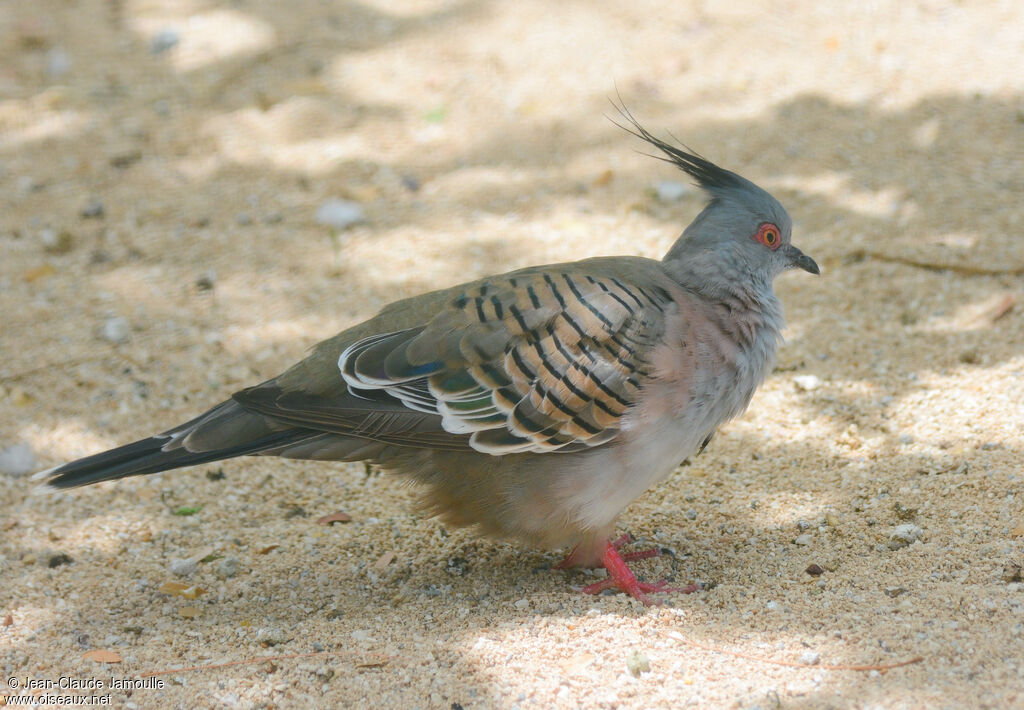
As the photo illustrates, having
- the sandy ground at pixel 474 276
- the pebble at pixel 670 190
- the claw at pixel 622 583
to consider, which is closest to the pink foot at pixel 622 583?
the claw at pixel 622 583

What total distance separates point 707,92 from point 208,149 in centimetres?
337

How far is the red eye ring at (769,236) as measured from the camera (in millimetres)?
4160

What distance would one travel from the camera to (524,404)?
362cm

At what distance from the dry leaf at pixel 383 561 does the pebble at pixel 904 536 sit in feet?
6.28

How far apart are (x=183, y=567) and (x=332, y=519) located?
653mm

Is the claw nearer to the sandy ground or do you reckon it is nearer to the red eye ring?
the sandy ground

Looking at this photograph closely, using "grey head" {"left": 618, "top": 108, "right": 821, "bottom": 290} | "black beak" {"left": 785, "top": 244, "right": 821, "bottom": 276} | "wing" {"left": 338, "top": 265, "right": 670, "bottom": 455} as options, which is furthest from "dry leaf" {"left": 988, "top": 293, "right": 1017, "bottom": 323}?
"wing" {"left": 338, "top": 265, "right": 670, "bottom": 455}

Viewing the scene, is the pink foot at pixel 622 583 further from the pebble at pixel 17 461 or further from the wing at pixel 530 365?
the pebble at pixel 17 461

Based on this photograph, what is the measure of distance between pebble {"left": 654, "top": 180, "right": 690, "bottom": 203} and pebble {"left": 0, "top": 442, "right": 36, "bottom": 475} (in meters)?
3.79

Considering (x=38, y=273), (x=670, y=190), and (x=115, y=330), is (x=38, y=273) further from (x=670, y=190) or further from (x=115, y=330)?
(x=670, y=190)

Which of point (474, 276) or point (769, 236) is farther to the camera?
point (474, 276)

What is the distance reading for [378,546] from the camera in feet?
14.1

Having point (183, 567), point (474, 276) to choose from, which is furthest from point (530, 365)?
point (474, 276)

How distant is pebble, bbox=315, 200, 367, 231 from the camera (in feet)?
20.9
